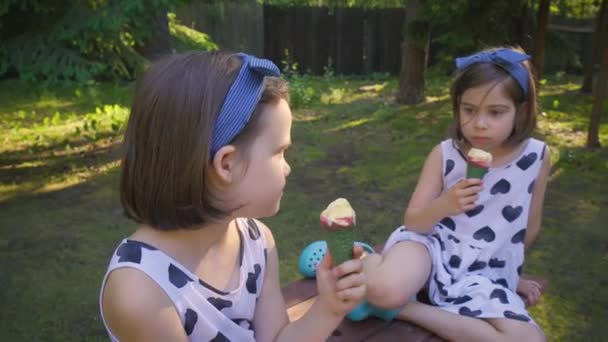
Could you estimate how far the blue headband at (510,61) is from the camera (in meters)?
2.62

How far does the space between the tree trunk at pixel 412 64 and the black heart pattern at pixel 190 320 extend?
7695mm

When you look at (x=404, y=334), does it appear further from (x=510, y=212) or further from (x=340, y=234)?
(x=340, y=234)

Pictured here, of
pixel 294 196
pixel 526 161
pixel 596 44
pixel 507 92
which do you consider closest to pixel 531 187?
pixel 526 161

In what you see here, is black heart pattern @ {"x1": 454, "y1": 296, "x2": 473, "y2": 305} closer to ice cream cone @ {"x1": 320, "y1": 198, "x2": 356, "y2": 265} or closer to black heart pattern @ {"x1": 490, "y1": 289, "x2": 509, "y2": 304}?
black heart pattern @ {"x1": 490, "y1": 289, "x2": 509, "y2": 304}

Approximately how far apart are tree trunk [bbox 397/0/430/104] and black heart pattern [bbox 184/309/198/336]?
7695mm

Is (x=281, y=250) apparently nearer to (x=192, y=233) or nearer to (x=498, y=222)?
(x=498, y=222)

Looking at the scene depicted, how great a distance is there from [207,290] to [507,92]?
167 cm

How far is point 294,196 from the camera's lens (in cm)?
566

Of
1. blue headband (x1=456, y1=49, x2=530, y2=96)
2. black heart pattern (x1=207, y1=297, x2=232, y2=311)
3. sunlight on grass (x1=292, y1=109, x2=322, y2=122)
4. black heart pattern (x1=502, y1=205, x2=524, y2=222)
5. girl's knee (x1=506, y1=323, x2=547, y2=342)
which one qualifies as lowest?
sunlight on grass (x1=292, y1=109, x2=322, y2=122)

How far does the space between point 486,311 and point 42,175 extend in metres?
5.15

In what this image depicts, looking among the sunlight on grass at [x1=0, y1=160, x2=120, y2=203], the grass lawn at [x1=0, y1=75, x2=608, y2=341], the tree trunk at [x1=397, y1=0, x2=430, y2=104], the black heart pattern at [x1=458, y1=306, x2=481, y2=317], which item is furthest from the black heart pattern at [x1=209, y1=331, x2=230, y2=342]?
the tree trunk at [x1=397, y1=0, x2=430, y2=104]

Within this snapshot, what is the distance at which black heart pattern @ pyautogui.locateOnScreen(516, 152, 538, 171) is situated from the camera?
2734mm

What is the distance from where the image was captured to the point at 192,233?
5.30ft

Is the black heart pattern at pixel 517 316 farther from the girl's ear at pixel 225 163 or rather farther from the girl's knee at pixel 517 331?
the girl's ear at pixel 225 163
